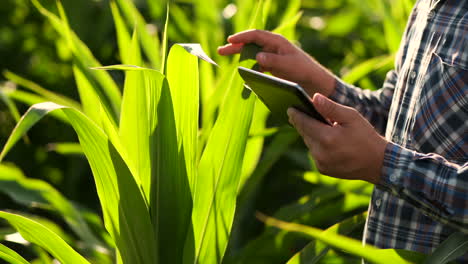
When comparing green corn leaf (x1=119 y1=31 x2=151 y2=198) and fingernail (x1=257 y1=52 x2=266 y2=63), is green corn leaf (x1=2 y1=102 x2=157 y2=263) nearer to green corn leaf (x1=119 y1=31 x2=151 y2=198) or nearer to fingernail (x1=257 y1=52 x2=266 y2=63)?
green corn leaf (x1=119 y1=31 x2=151 y2=198)

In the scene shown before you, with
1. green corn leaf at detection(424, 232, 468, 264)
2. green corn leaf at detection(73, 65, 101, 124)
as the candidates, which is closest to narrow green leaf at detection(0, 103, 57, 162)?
green corn leaf at detection(73, 65, 101, 124)

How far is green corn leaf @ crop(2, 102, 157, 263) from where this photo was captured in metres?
0.93

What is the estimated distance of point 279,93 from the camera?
854mm

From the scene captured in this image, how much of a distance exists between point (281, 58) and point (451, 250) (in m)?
0.44

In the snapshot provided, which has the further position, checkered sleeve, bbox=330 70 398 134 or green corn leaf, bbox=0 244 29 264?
checkered sleeve, bbox=330 70 398 134

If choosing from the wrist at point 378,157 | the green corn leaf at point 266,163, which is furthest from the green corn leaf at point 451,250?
the green corn leaf at point 266,163

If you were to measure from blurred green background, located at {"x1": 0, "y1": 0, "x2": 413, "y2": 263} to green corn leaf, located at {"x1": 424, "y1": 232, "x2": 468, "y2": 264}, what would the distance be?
2.29ft

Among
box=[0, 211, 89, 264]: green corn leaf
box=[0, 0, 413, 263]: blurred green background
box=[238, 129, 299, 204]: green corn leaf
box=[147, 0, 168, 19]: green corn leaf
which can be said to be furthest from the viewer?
box=[147, 0, 168, 19]: green corn leaf

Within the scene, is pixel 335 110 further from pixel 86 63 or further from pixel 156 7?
pixel 156 7

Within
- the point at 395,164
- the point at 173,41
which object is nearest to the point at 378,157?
the point at 395,164

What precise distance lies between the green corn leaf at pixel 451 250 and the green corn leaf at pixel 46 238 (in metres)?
0.45

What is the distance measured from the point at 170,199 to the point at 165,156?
60mm

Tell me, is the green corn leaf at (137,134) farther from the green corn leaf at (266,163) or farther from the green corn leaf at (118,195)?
the green corn leaf at (266,163)

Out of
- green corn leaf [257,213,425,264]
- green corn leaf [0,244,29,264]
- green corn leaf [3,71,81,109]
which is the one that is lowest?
green corn leaf [257,213,425,264]
